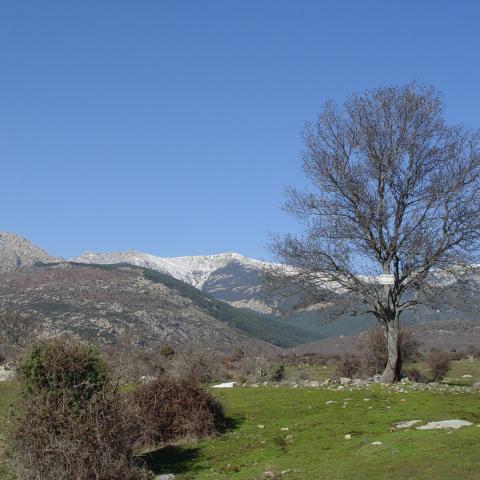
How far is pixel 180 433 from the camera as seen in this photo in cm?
1744

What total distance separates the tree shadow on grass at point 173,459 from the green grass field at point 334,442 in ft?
0.08

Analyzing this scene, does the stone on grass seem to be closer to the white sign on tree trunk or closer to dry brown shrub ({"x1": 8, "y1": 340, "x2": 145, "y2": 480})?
dry brown shrub ({"x1": 8, "y1": 340, "x2": 145, "y2": 480})

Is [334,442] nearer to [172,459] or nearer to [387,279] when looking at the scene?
[172,459]

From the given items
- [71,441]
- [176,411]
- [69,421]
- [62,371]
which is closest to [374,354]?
[176,411]

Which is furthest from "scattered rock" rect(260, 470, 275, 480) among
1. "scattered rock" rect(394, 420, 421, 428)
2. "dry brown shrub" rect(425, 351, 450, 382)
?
"dry brown shrub" rect(425, 351, 450, 382)

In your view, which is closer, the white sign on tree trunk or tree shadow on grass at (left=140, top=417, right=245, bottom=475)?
tree shadow on grass at (left=140, top=417, right=245, bottom=475)

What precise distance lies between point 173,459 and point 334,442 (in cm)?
362

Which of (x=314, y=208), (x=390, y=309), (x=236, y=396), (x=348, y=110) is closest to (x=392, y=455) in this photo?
(x=236, y=396)

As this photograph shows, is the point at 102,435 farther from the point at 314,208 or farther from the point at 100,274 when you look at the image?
the point at 100,274

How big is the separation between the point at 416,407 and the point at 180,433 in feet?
21.1

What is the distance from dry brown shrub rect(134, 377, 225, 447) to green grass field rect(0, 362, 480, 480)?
0.47 meters

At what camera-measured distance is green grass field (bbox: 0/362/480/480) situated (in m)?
12.0

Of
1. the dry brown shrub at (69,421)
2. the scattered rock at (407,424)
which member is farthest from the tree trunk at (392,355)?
the dry brown shrub at (69,421)

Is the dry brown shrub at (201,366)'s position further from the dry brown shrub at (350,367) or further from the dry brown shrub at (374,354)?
the dry brown shrub at (374,354)
